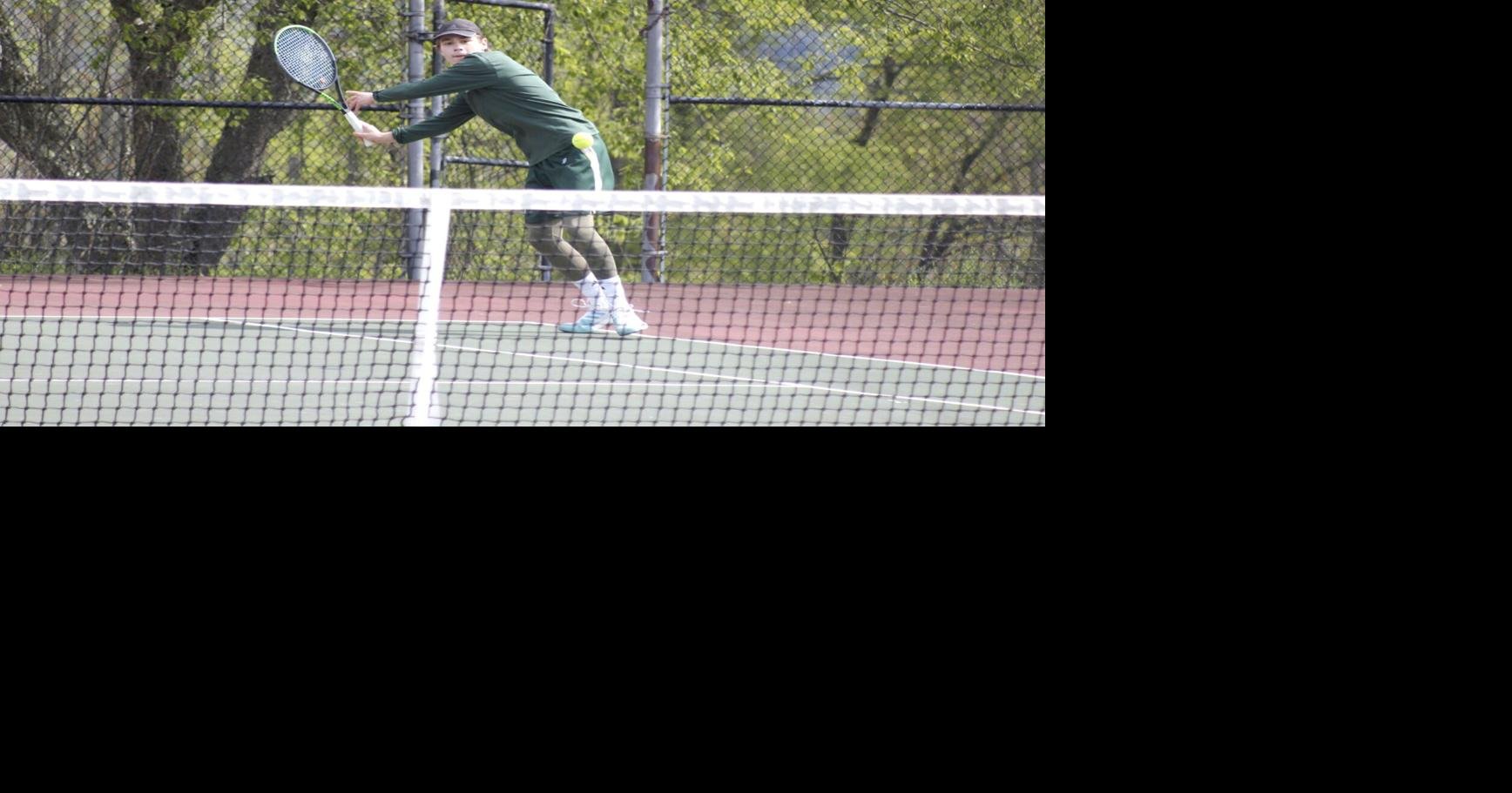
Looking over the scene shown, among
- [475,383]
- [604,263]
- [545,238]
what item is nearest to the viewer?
[475,383]

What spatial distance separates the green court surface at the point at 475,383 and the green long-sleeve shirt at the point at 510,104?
2.72ft

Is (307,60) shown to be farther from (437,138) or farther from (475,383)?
(437,138)

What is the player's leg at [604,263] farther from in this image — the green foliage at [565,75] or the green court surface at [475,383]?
the green foliage at [565,75]

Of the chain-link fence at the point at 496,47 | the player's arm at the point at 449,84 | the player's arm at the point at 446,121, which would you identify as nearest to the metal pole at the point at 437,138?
the chain-link fence at the point at 496,47

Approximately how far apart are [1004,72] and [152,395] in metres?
8.05

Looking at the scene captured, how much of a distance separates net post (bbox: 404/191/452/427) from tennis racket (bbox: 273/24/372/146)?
2.91 meters

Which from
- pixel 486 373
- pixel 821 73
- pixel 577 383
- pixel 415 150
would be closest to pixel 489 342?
pixel 486 373

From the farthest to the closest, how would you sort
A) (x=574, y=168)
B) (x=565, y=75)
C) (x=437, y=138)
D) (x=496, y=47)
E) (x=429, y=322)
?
(x=565, y=75) < (x=496, y=47) < (x=437, y=138) < (x=574, y=168) < (x=429, y=322)

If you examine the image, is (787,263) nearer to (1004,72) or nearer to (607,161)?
(1004,72)

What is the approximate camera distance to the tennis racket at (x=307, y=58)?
7441 millimetres

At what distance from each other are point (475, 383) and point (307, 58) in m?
2.15

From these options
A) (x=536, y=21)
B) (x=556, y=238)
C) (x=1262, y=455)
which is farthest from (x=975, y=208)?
(x=536, y=21)

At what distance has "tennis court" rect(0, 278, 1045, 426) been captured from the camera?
5.47 m

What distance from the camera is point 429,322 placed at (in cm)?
469
